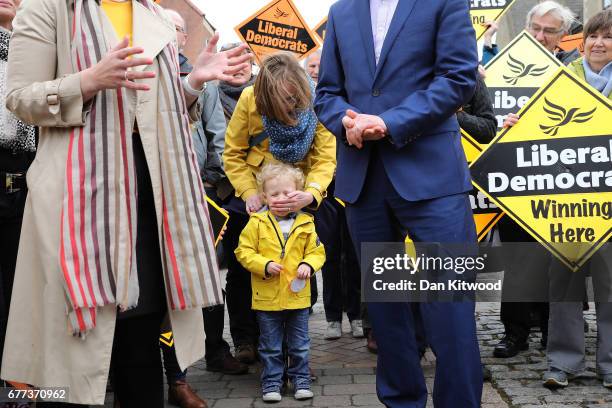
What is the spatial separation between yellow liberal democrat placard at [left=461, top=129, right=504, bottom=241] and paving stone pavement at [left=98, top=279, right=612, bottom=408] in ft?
2.72

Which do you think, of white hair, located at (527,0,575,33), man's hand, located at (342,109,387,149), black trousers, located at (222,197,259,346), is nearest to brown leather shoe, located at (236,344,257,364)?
black trousers, located at (222,197,259,346)

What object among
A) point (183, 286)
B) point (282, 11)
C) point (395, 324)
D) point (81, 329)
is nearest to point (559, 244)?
point (395, 324)

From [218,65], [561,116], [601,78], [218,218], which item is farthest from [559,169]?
[218,65]

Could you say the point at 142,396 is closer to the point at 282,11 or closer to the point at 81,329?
the point at 81,329

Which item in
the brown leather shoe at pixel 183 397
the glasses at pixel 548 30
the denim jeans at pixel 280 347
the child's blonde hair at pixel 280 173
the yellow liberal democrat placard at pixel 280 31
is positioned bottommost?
the brown leather shoe at pixel 183 397

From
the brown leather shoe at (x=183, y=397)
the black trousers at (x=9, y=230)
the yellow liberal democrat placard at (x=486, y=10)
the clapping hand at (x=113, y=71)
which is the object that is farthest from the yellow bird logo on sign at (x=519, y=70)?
the clapping hand at (x=113, y=71)

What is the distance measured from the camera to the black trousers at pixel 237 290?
4953 mm

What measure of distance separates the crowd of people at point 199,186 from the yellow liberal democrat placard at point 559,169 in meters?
0.19

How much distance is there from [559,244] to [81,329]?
2.92 metres

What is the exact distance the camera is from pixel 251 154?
4684 millimetres

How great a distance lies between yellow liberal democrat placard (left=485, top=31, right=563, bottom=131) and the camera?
18.7ft

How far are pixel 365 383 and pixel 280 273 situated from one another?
85cm

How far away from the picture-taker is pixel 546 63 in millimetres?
5695

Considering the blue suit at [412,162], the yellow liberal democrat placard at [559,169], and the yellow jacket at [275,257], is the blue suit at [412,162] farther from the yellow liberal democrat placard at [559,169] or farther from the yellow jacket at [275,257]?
the yellow liberal democrat placard at [559,169]
